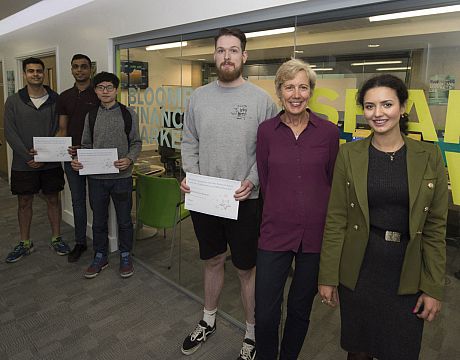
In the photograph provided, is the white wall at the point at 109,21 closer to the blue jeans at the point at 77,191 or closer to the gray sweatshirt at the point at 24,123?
the blue jeans at the point at 77,191

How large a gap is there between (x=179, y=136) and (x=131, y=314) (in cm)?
149

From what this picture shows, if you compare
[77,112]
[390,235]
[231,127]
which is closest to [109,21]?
[77,112]

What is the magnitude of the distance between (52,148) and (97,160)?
25.8 inches

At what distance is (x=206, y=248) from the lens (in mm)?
2244

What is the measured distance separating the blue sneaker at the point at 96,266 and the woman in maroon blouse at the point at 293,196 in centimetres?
201

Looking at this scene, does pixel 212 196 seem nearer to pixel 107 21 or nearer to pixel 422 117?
pixel 422 117

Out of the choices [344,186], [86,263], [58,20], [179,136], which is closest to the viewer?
[344,186]

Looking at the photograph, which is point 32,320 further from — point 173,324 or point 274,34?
point 274,34

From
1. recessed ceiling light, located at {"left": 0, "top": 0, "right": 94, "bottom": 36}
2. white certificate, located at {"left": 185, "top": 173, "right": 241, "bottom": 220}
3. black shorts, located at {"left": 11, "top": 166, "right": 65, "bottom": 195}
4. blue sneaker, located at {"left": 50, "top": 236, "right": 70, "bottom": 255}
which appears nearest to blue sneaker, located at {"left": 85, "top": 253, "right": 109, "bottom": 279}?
blue sneaker, located at {"left": 50, "top": 236, "right": 70, "bottom": 255}

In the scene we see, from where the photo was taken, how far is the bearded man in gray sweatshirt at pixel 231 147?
6.48 feet

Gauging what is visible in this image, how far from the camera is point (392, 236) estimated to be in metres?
1.42

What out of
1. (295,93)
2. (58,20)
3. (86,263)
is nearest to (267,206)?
(295,93)

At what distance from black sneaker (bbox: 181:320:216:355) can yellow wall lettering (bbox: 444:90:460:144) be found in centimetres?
189

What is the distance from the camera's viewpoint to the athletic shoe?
3.28 meters
